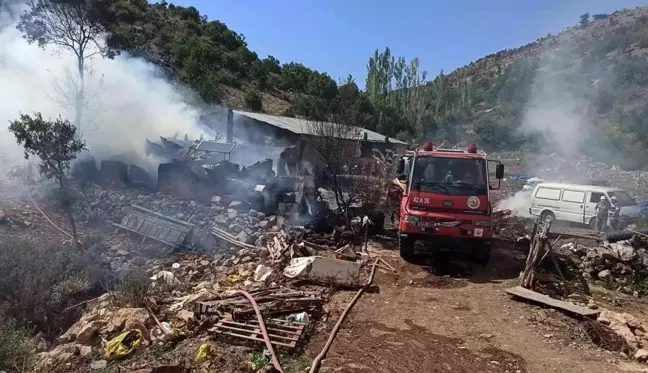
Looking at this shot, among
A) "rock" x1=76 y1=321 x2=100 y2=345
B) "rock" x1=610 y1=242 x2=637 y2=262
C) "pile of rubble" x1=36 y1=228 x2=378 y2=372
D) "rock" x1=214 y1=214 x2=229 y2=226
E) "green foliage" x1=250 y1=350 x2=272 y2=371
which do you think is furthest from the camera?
"rock" x1=214 y1=214 x2=229 y2=226

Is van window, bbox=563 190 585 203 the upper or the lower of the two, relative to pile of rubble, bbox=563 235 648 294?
upper

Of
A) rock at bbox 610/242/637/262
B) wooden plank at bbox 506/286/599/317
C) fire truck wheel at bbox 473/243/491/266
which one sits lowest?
wooden plank at bbox 506/286/599/317

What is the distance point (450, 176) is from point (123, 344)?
7092mm

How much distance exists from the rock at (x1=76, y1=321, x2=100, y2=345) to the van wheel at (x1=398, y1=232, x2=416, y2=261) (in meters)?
6.26

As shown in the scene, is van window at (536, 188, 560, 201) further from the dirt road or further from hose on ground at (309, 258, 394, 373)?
hose on ground at (309, 258, 394, 373)

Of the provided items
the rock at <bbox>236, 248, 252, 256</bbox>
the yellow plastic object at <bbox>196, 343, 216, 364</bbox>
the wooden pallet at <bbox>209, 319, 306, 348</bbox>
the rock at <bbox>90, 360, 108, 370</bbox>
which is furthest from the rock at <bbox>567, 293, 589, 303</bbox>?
the rock at <bbox>90, 360, 108, 370</bbox>

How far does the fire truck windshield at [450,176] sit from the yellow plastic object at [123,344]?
6293 millimetres

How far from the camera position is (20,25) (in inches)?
1022

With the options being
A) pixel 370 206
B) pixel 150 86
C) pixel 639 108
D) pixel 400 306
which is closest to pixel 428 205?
pixel 400 306

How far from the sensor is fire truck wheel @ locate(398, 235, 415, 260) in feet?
35.9

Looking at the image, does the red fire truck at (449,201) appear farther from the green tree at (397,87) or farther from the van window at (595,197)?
the green tree at (397,87)

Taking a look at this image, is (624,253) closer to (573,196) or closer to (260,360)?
(573,196)

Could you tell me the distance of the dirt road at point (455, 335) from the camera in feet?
19.6

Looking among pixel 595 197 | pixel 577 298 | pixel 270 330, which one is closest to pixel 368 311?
pixel 270 330
